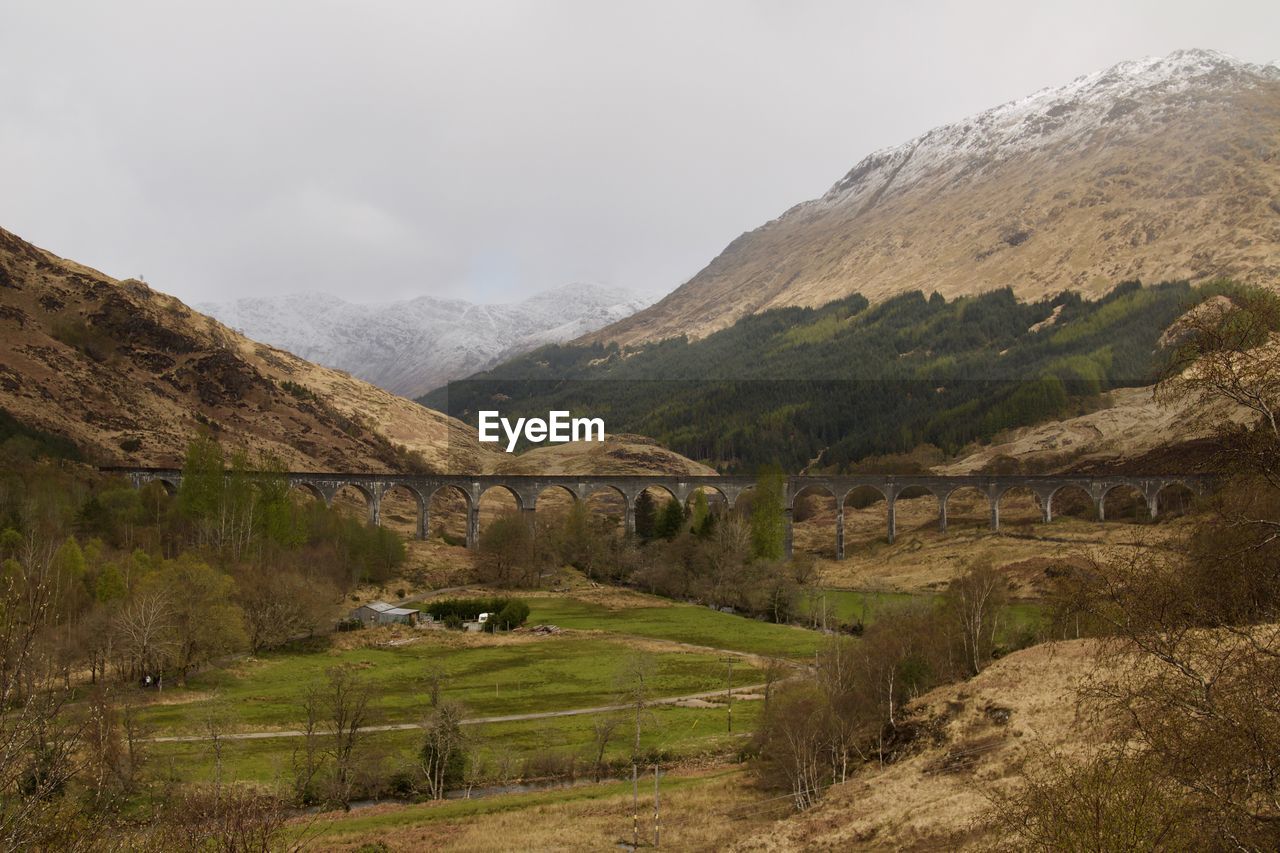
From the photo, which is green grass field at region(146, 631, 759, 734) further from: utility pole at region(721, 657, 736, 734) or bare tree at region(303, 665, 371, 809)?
bare tree at region(303, 665, 371, 809)

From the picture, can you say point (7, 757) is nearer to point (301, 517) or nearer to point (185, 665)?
point (185, 665)

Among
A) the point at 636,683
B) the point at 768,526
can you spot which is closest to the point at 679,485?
the point at 768,526

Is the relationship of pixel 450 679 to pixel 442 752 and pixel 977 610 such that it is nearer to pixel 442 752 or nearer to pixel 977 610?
pixel 442 752

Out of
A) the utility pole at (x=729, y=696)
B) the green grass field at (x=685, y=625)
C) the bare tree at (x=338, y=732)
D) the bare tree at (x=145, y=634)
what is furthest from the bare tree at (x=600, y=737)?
the bare tree at (x=145, y=634)

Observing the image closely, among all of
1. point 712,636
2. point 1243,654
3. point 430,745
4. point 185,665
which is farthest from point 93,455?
point 1243,654

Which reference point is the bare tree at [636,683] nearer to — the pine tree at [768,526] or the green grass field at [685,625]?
the green grass field at [685,625]
